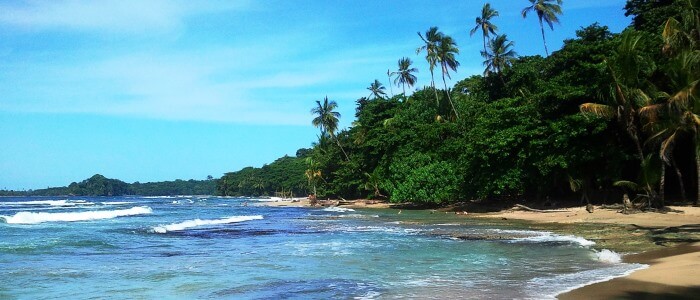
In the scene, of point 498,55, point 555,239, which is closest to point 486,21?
point 498,55

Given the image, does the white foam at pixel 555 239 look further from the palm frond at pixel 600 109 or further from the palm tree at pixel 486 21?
the palm tree at pixel 486 21

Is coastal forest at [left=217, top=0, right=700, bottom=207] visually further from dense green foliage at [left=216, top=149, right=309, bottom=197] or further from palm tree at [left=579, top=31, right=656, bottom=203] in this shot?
dense green foliage at [left=216, top=149, right=309, bottom=197]

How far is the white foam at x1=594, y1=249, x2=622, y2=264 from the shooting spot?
11.6 m

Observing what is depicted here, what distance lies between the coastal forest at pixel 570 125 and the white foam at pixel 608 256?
519 centimetres

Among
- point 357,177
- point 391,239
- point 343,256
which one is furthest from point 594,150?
point 357,177

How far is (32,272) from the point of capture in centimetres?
1220

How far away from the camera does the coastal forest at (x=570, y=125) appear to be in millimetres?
20688

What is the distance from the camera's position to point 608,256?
472 inches

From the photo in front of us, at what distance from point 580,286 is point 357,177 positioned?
46.1 meters

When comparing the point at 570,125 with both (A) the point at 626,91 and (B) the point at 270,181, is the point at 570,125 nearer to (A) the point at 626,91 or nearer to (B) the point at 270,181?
(A) the point at 626,91

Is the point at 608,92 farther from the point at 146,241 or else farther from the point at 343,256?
the point at 146,241

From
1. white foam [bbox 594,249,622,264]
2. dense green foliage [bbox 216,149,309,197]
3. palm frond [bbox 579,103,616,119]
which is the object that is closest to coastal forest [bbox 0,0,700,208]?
palm frond [bbox 579,103,616,119]

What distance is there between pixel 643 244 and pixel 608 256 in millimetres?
2591

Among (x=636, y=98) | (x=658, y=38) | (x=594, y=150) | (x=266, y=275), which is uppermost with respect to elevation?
(x=658, y=38)
